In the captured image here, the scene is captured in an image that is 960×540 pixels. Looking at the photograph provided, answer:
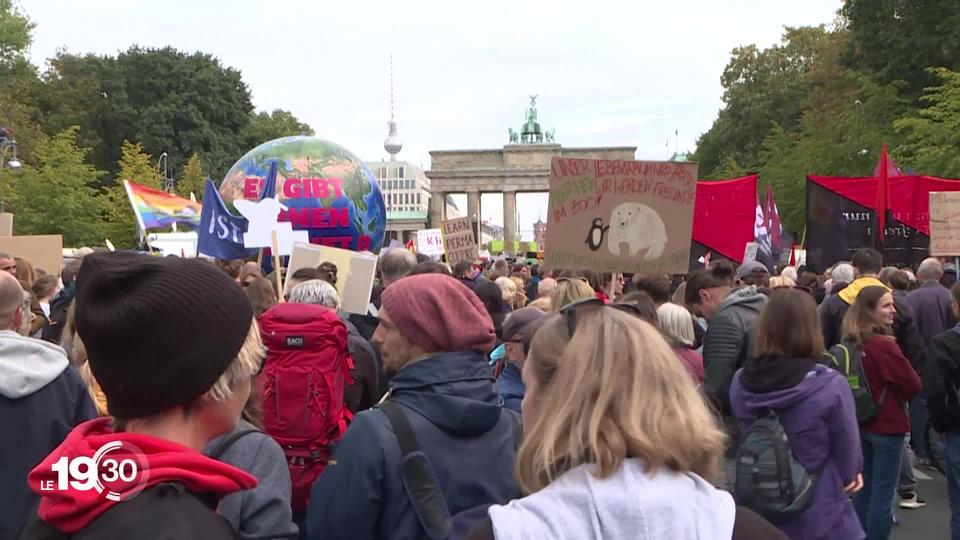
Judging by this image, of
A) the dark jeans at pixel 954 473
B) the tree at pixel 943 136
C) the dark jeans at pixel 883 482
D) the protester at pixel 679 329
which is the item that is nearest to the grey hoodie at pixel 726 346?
the protester at pixel 679 329

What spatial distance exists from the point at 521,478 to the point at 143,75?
60.6 m

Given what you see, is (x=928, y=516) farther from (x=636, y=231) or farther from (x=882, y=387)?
(x=636, y=231)

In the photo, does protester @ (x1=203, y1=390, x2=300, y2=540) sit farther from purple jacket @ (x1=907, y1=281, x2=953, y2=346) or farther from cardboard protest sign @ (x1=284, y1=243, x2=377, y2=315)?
purple jacket @ (x1=907, y1=281, x2=953, y2=346)

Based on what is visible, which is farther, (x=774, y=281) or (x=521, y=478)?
(x=774, y=281)

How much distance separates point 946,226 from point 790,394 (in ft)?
24.9

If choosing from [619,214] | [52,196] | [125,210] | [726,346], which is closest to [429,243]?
[619,214]

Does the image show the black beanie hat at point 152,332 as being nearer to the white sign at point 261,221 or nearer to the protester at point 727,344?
the protester at point 727,344

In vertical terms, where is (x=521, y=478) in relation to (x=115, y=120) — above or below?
below

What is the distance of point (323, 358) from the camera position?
4109mm

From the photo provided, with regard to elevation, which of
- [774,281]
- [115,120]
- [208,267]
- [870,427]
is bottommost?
[870,427]

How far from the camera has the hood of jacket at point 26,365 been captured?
3.33 metres

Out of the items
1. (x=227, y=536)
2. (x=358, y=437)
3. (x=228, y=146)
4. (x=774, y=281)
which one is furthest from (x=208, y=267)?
(x=228, y=146)

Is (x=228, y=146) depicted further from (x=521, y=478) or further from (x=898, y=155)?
(x=521, y=478)

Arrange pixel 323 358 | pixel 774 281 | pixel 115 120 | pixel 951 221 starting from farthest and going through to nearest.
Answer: pixel 115 120 < pixel 951 221 < pixel 774 281 < pixel 323 358
